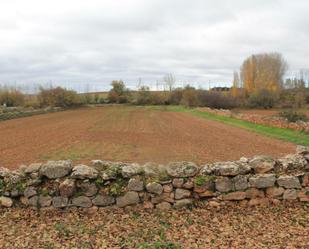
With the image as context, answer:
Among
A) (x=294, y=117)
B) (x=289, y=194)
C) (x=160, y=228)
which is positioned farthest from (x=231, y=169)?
(x=294, y=117)

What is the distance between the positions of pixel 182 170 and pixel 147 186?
2.64 feet

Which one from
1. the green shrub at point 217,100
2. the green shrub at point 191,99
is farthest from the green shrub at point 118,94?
the green shrub at point 217,100

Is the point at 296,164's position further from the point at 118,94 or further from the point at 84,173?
the point at 118,94

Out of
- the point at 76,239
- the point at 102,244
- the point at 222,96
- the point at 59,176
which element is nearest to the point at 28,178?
the point at 59,176

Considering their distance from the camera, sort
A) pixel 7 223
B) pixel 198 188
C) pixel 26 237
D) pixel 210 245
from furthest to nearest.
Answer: pixel 198 188 → pixel 7 223 → pixel 26 237 → pixel 210 245

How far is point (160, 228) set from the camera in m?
5.21

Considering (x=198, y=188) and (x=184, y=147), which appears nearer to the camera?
(x=198, y=188)

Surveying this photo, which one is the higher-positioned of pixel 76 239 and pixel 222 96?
pixel 222 96

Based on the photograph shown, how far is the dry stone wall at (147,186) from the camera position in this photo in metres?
5.92

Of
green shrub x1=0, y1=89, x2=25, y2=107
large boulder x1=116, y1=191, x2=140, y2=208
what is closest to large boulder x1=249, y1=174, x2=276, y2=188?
large boulder x1=116, y1=191, x2=140, y2=208

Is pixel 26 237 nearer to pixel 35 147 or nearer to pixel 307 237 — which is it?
pixel 307 237

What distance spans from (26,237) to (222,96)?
54.6 m

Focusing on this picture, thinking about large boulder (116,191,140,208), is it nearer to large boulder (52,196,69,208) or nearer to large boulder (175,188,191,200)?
large boulder (175,188,191,200)

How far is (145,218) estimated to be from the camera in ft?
18.4
